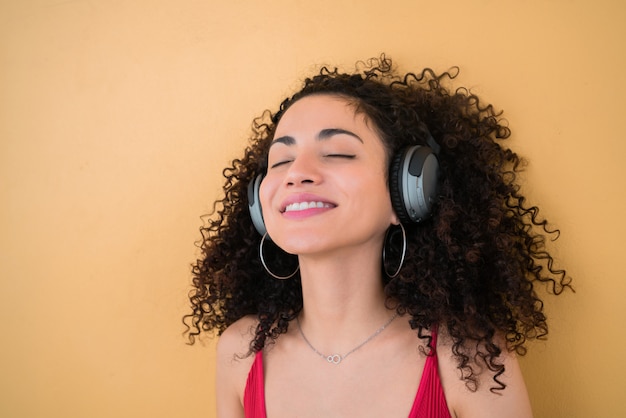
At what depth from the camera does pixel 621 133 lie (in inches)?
76.2

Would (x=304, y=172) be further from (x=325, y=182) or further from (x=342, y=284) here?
(x=342, y=284)

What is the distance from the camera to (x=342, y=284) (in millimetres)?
1887

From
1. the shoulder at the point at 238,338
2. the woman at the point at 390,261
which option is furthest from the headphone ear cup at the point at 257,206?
the shoulder at the point at 238,338

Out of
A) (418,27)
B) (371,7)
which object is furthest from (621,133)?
(371,7)

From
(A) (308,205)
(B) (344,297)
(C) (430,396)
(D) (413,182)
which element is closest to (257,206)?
(A) (308,205)

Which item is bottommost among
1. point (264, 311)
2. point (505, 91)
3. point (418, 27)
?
point (264, 311)

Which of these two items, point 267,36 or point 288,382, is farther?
point 267,36

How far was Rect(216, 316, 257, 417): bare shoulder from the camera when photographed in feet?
6.85

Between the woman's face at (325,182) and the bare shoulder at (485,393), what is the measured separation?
1.33 ft

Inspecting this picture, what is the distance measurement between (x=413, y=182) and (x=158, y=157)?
3.39 feet

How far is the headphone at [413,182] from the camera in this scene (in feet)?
5.76

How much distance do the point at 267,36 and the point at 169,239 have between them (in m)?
0.80

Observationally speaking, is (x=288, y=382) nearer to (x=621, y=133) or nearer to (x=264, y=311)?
(x=264, y=311)

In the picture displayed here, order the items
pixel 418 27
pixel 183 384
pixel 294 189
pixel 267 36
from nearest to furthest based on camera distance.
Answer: pixel 294 189 → pixel 418 27 → pixel 267 36 → pixel 183 384
